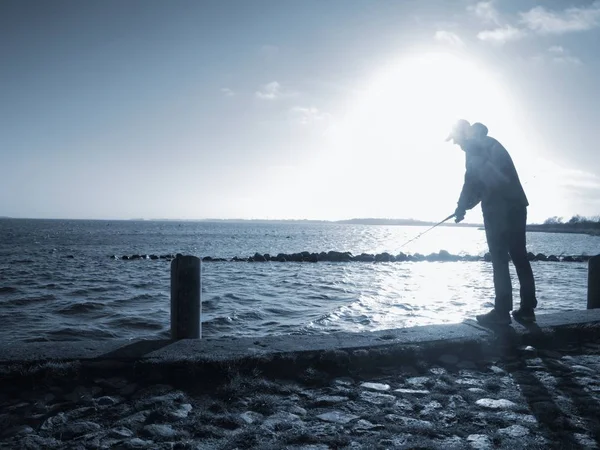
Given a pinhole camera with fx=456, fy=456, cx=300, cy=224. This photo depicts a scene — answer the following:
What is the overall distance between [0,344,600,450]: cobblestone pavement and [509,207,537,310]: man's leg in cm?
156

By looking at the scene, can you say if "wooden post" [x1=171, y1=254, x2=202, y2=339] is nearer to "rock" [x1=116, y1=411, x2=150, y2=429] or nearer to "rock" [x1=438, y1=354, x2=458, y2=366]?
"rock" [x1=116, y1=411, x2=150, y2=429]

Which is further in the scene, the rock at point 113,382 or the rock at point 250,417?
the rock at point 113,382

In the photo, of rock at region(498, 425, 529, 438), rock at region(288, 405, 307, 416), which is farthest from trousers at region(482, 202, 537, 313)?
rock at region(288, 405, 307, 416)

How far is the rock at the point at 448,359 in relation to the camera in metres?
4.32

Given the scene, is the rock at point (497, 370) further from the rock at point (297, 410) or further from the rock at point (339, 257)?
the rock at point (339, 257)

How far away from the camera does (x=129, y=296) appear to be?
45.7ft

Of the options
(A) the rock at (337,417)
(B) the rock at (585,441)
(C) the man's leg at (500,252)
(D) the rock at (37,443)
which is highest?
(C) the man's leg at (500,252)

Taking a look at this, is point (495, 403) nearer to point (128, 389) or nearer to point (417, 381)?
point (417, 381)

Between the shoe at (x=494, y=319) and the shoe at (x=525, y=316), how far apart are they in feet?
0.62

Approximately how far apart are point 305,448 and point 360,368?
1521 mm

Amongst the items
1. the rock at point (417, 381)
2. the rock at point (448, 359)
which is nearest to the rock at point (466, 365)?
the rock at point (448, 359)

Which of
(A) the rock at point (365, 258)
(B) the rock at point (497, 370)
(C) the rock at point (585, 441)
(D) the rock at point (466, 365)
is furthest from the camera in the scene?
(A) the rock at point (365, 258)

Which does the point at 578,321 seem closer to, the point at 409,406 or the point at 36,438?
the point at 409,406

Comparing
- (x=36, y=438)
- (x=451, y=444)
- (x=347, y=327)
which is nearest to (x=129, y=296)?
(x=347, y=327)
